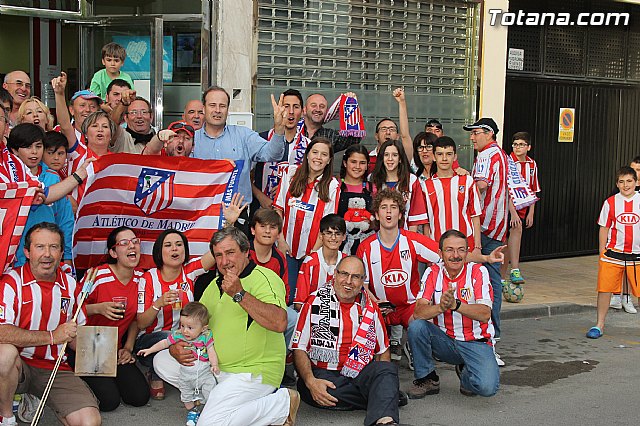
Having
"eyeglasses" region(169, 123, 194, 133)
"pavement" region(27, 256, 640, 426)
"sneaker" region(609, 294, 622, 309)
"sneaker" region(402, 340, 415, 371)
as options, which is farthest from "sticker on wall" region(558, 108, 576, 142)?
"eyeglasses" region(169, 123, 194, 133)

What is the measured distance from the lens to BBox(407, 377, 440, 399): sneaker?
24.3ft

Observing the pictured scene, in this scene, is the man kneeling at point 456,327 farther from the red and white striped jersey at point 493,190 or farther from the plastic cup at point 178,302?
the red and white striped jersey at point 493,190

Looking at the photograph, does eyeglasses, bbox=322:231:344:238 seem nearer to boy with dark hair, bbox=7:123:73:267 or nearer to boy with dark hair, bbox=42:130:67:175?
boy with dark hair, bbox=7:123:73:267

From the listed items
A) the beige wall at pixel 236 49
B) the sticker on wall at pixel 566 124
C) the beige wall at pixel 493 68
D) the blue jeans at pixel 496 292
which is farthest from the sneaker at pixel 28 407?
the sticker on wall at pixel 566 124

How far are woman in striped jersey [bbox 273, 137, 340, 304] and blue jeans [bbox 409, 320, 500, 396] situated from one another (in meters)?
1.29

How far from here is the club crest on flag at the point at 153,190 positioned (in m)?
7.79

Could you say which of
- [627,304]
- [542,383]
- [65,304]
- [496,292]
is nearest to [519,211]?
[627,304]

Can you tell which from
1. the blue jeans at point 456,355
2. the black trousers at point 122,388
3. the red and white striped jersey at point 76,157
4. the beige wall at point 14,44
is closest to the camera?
the black trousers at point 122,388

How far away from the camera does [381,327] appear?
7.11 meters

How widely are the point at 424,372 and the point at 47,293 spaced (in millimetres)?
2943

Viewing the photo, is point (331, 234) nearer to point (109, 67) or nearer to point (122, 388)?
point (122, 388)

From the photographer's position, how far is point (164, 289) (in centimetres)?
727

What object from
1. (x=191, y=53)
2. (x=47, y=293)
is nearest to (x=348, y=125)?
(x=191, y=53)

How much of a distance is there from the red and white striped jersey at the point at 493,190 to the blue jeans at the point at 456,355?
2577mm
